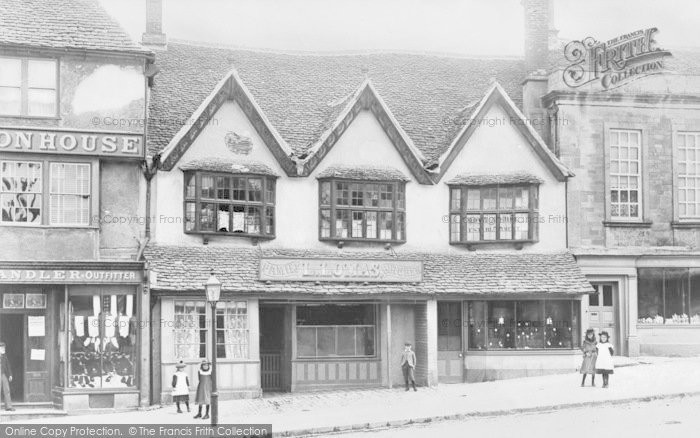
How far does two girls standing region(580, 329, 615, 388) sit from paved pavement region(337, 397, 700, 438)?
2171 mm

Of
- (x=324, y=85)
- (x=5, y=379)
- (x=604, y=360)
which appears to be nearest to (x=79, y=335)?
Answer: (x=5, y=379)

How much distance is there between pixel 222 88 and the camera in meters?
29.8

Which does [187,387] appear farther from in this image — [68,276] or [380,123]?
[380,123]

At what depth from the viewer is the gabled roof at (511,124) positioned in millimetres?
31922

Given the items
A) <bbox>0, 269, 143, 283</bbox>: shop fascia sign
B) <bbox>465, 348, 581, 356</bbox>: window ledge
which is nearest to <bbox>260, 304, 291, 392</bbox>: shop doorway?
<bbox>0, 269, 143, 283</bbox>: shop fascia sign

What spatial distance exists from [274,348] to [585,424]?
456 inches

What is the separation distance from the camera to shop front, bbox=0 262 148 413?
27203 mm

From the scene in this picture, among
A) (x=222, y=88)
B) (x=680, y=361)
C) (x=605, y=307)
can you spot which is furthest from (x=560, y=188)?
(x=222, y=88)

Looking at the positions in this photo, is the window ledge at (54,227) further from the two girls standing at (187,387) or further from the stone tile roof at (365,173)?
the stone tile roof at (365,173)

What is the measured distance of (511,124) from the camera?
3228cm

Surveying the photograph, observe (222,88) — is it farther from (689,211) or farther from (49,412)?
(689,211)

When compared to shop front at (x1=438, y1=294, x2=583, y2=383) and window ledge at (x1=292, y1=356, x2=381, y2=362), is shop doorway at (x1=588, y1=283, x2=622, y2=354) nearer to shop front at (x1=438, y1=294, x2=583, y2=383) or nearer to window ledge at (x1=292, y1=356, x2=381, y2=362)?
shop front at (x1=438, y1=294, x2=583, y2=383)

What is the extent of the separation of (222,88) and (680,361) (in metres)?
15.2

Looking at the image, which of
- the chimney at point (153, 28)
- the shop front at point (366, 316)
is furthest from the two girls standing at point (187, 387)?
the chimney at point (153, 28)
